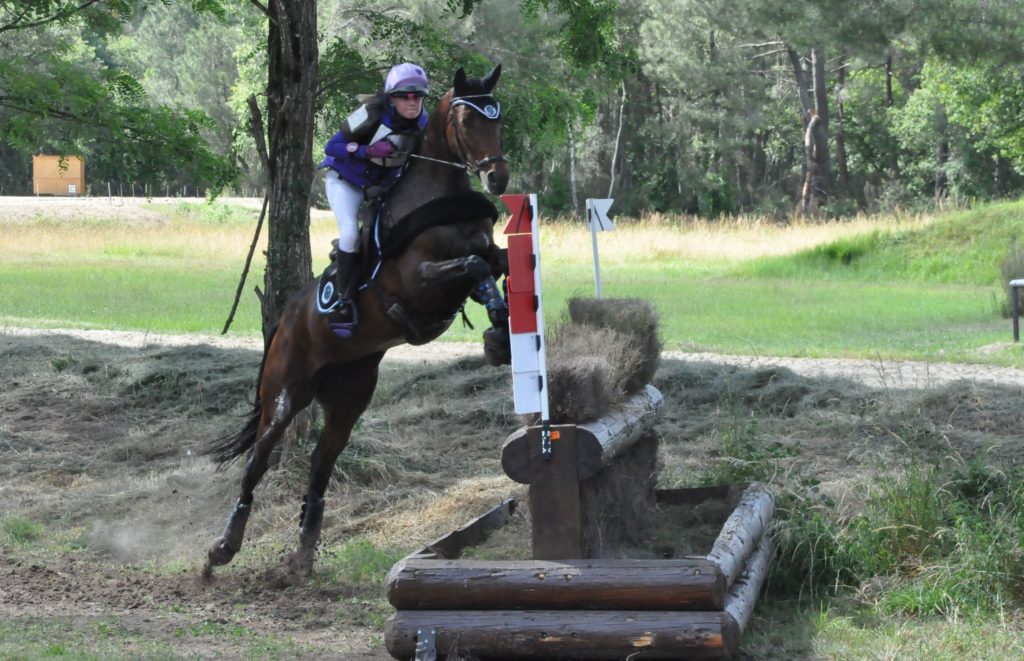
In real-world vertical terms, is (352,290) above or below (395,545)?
above

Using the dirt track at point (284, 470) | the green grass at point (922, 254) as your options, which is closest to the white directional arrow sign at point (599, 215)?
the dirt track at point (284, 470)

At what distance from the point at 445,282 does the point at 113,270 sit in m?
28.9

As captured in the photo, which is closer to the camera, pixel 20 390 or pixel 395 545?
pixel 395 545

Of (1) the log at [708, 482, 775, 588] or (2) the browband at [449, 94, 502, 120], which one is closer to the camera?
(1) the log at [708, 482, 775, 588]

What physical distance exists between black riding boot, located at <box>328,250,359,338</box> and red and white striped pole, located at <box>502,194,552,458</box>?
157 centimetres

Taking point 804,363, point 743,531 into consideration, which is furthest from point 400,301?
point 804,363

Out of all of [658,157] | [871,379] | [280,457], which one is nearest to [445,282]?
[280,457]

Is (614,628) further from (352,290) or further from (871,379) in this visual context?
(871,379)

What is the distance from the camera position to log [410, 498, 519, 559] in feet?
21.4

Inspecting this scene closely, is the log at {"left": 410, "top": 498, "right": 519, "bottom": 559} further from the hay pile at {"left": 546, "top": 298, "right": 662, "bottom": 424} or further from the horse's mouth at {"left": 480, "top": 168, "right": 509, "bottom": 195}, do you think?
the horse's mouth at {"left": 480, "top": 168, "right": 509, "bottom": 195}

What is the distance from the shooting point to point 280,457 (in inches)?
408

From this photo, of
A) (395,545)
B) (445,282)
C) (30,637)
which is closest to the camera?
(30,637)

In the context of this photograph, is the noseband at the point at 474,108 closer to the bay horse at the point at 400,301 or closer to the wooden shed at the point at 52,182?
the bay horse at the point at 400,301

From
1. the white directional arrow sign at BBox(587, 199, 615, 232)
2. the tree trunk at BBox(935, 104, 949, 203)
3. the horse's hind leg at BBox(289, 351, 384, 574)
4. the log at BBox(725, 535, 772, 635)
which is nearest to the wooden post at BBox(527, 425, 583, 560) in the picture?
the log at BBox(725, 535, 772, 635)
